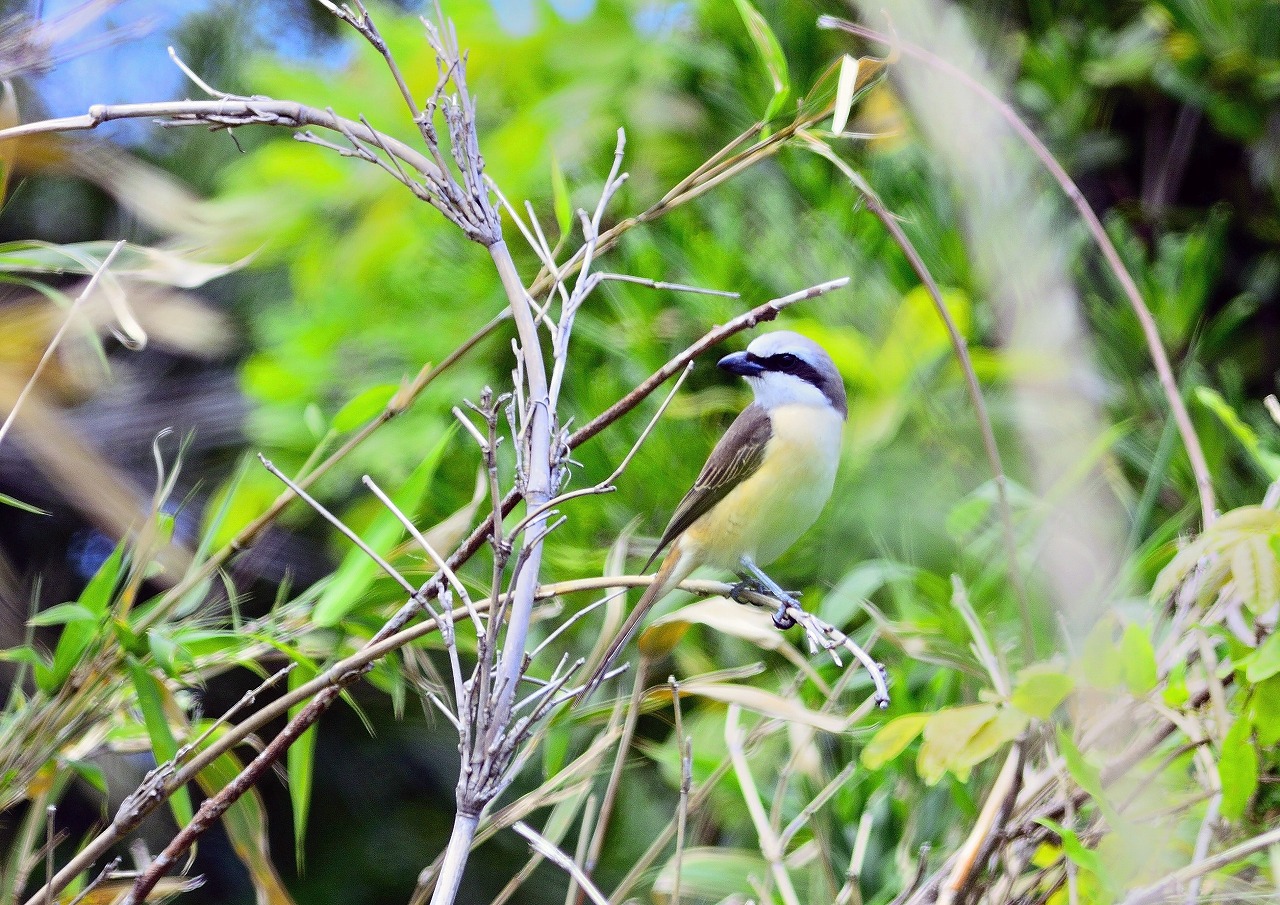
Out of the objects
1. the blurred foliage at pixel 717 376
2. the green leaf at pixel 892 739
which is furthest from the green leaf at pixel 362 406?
the green leaf at pixel 892 739

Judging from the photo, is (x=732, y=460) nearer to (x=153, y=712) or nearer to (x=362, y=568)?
(x=362, y=568)

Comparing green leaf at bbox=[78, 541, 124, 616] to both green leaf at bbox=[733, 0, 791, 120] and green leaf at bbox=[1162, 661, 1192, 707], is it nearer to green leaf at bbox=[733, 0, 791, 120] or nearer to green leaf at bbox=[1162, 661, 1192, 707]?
green leaf at bbox=[733, 0, 791, 120]

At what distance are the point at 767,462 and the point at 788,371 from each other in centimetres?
8

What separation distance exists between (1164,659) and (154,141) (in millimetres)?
1364

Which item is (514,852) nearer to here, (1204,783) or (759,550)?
(759,550)

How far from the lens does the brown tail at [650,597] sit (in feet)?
2.10

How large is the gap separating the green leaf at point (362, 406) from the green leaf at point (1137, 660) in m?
0.45

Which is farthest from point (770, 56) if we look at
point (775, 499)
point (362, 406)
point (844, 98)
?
point (775, 499)

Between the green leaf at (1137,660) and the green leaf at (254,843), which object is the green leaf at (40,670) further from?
the green leaf at (1137,660)

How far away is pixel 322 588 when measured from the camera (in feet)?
2.36

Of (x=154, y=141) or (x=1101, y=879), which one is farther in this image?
(x=154, y=141)

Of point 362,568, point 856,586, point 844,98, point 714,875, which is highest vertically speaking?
point 844,98

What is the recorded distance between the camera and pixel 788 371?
0.95 m

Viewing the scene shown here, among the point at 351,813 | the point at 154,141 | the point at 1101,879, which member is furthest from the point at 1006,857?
the point at 154,141
